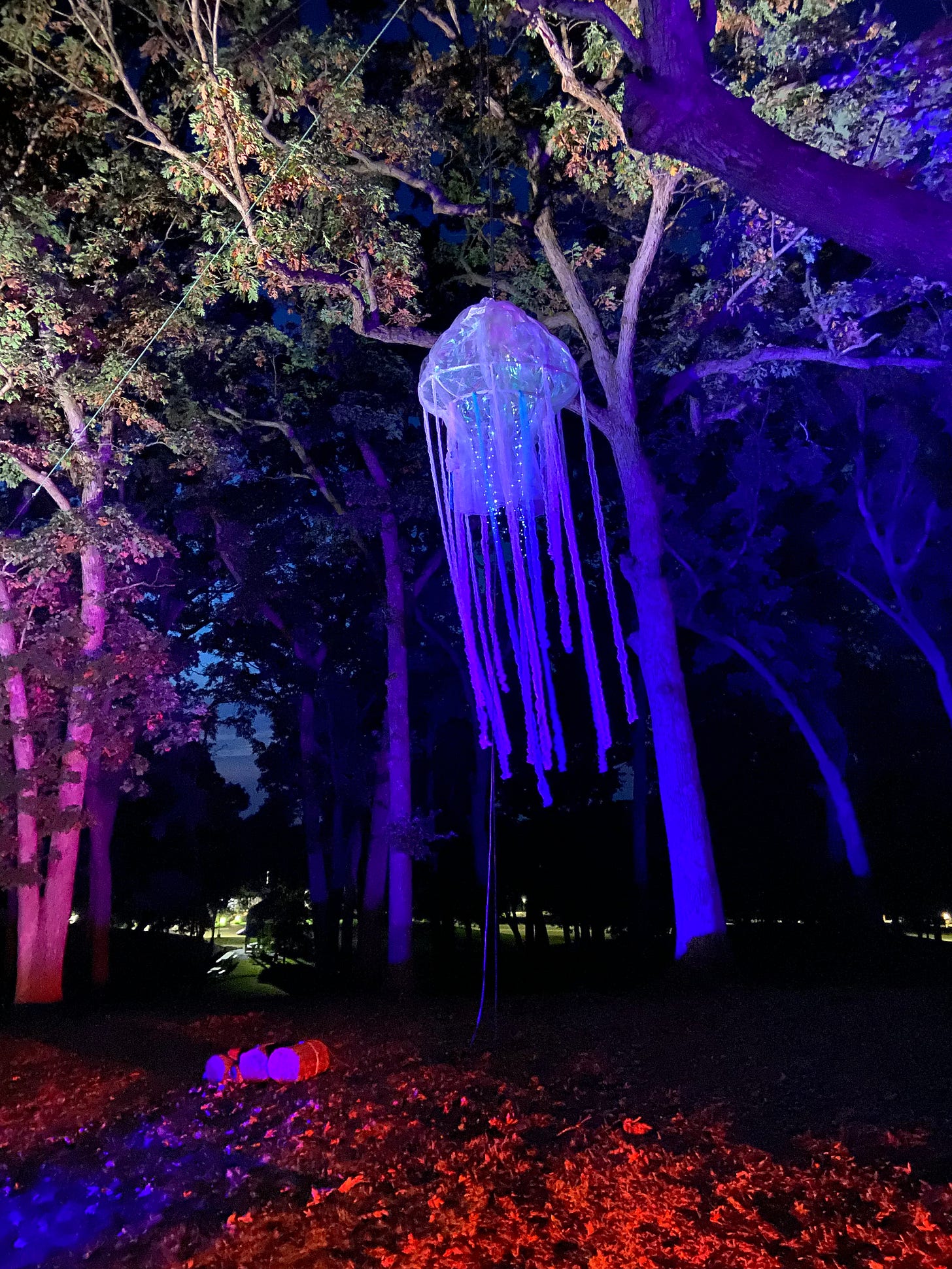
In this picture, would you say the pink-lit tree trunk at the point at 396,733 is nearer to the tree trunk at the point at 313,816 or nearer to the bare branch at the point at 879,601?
the tree trunk at the point at 313,816

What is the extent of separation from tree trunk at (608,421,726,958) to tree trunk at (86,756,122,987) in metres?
11.5

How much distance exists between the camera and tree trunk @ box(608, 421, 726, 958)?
32.4 ft

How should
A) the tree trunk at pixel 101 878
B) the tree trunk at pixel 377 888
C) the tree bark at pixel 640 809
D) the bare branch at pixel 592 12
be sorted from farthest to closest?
the tree bark at pixel 640 809
the tree trunk at pixel 377 888
the tree trunk at pixel 101 878
the bare branch at pixel 592 12

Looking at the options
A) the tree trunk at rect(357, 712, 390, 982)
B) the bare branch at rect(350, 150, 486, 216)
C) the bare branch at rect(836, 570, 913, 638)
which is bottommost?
the tree trunk at rect(357, 712, 390, 982)

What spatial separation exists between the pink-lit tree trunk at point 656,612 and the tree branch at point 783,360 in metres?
1.07

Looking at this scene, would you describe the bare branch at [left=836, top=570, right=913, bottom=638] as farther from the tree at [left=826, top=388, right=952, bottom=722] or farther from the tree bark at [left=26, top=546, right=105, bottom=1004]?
the tree bark at [left=26, top=546, right=105, bottom=1004]

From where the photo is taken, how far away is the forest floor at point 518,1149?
3.68m

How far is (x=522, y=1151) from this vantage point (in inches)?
185

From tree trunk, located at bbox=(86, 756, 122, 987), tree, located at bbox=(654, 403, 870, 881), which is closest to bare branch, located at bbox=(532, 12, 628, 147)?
tree, located at bbox=(654, 403, 870, 881)

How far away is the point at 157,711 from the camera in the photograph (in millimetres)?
12703

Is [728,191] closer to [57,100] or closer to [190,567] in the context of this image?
[57,100]

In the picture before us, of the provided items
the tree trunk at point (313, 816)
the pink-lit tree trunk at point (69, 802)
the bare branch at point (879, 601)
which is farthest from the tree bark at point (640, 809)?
the pink-lit tree trunk at point (69, 802)

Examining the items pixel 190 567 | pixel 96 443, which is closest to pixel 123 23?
pixel 96 443

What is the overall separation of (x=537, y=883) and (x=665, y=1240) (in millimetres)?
32528
